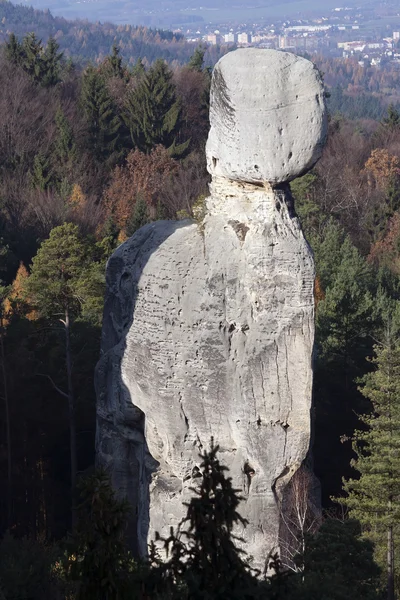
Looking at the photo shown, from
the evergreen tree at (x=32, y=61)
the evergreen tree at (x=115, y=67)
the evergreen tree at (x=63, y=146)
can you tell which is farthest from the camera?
the evergreen tree at (x=115, y=67)

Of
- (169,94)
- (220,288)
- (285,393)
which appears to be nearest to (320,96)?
(220,288)

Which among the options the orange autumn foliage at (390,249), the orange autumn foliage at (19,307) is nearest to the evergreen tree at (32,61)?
the orange autumn foliage at (390,249)

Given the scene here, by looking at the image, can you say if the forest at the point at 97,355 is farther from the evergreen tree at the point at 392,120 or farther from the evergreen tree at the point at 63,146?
the evergreen tree at the point at 392,120

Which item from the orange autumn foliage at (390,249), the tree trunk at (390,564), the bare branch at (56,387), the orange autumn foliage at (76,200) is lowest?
the tree trunk at (390,564)

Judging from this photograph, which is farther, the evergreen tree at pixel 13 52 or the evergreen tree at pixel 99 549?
the evergreen tree at pixel 13 52

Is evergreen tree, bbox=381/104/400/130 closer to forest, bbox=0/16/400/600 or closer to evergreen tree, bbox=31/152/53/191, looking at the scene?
forest, bbox=0/16/400/600

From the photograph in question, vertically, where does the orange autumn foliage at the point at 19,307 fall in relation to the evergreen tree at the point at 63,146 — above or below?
below
